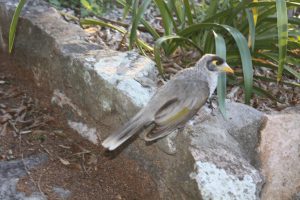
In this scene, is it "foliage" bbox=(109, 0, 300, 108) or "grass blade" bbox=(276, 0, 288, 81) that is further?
"foliage" bbox=(109, 0, 300, 108)

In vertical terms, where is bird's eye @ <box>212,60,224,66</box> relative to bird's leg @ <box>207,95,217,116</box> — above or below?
above

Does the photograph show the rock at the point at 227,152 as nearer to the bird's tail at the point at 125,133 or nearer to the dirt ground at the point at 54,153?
the bird's tail at the point at 125,133

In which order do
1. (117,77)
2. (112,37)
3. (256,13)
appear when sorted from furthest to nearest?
(112,37) → (256,13) → (117,77)

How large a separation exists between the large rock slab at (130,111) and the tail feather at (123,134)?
0.24 meters

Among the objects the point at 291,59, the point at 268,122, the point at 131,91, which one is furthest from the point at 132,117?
the point at 291,59

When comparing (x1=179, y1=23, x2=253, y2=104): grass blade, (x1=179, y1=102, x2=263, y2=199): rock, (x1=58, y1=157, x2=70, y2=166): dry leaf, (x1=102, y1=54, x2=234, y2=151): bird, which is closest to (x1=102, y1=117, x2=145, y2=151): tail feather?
(x1=102, y1=54, x2=234, y2=151): bird

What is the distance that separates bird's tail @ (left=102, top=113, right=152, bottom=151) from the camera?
3381mm

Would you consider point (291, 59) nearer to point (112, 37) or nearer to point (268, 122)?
point (268, 122)

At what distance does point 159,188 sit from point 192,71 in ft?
2.86

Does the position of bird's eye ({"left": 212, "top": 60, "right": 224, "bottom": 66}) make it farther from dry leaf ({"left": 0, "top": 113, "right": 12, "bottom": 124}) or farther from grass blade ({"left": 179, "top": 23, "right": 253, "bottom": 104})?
dry leaf ({"left": 0, "top": 113, "right": 12, "bottom": 124})

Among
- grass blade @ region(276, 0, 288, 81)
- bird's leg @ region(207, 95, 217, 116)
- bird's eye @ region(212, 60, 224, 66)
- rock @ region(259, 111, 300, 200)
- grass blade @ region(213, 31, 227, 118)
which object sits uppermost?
grass blade @ region(276, 0, 288, 81)

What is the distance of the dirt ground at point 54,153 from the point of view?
12.5ft

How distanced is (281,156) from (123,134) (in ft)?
3.83

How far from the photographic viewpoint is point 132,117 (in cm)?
369
